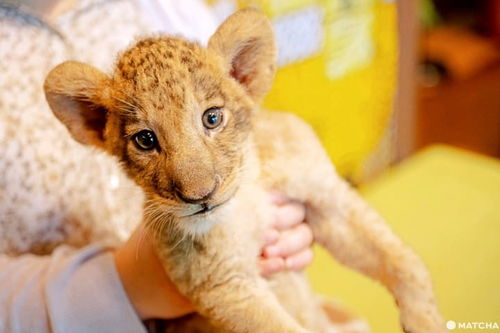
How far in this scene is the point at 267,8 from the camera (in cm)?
169

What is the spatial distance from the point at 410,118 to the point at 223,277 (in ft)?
5.69

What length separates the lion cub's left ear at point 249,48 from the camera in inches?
27.1

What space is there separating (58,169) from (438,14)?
2569mm

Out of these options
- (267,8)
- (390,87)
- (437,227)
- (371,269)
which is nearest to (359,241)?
(371,269)

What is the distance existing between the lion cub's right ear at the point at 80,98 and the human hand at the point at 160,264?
180 mm

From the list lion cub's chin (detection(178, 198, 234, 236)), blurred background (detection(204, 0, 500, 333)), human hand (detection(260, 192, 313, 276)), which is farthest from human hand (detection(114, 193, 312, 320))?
blurred background (detection(204, 0, 500, 333))

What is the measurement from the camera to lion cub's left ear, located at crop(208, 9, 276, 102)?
69cm

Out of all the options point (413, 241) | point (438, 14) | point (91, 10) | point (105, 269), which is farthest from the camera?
point (438, 14)

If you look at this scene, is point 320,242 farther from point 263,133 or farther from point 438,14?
point 438,14

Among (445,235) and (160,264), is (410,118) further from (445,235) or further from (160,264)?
(160,264)

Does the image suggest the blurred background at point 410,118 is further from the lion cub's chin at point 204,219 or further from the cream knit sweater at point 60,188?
the cream knit sweater at point 60,188

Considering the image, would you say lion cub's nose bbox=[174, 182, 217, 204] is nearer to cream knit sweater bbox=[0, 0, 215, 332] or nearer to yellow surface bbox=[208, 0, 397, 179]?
cream knit sweater bbox=[0, 0, 215, 332]

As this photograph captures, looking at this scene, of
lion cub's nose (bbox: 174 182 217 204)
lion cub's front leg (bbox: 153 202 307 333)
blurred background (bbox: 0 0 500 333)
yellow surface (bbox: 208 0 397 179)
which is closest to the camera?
lion cub's nose (bbox: 174 182 217 204)

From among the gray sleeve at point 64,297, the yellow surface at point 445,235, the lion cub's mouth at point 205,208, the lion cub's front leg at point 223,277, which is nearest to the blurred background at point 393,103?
the yellow surface at point 445,235
